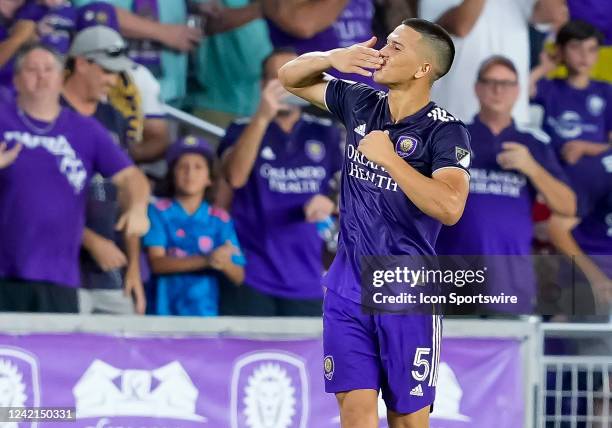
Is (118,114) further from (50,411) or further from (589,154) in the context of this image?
(589,154)

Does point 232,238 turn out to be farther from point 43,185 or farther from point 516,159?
point 516,159

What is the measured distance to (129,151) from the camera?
805cm

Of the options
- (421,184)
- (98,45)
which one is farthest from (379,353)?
(98,45)

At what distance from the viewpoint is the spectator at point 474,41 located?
8.48 metres

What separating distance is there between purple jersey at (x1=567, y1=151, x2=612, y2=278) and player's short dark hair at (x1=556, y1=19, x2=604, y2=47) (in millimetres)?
841

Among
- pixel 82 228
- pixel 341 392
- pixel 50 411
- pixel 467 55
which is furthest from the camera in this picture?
pixel 467 55

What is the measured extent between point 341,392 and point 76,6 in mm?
3791

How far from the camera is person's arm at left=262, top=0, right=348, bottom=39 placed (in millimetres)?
8453

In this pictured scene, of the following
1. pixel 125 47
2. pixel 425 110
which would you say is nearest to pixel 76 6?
pixel 125 47

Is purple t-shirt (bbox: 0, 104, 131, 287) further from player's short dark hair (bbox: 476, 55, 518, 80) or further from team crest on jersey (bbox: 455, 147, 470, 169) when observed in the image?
team crest on jersey (bbox: 455, 147, 470, 169)

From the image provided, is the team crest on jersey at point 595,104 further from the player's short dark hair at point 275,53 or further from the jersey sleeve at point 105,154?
the jersey sleeve at point 105,154

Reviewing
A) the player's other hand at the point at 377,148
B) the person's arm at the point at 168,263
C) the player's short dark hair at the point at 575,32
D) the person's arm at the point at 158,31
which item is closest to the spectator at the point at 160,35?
the person's arm at the point at 158,31

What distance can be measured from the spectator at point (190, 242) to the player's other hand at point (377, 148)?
9.91 ft

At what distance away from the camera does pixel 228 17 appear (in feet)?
27.7
